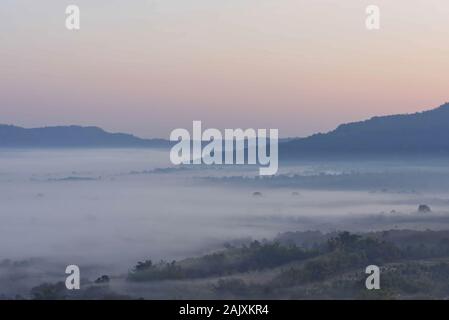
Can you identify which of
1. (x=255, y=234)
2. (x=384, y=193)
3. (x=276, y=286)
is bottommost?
(x=276, y=286)

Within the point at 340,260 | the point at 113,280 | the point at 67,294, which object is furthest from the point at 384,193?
the point at 67,294

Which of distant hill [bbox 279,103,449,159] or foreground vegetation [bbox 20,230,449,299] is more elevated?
distant hill [bbox 279,103,449,159]

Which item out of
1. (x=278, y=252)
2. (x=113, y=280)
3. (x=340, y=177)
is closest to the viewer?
(x=113, y=280)

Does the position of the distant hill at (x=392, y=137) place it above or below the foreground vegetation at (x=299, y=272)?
above

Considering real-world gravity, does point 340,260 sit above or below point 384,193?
below
